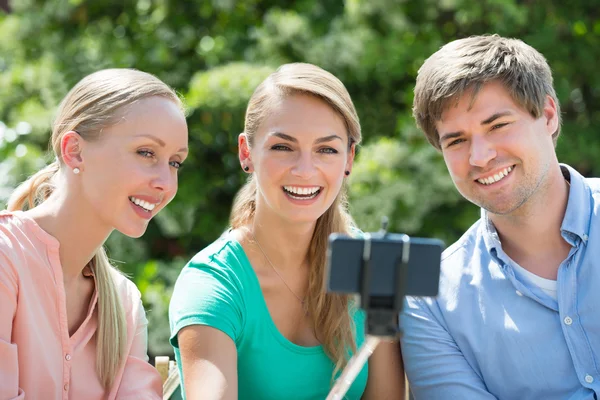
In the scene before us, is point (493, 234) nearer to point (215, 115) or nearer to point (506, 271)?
point (506, 271)

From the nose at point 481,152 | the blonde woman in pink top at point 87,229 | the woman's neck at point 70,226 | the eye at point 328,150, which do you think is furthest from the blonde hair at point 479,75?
the woman's neck at point 70,226

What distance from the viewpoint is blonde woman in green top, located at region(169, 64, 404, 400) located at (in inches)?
90.4

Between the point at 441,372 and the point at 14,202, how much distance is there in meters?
1.31

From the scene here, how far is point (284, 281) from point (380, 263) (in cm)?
110

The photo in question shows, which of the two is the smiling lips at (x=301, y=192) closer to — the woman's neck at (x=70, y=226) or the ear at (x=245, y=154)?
the ear at (x=245, y=154)

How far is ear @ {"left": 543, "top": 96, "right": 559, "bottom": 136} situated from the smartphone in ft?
4.10

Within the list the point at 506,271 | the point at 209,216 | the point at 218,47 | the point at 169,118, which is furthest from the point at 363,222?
the point at 169,118

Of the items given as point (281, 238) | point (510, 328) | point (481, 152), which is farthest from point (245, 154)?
point (510, 328)

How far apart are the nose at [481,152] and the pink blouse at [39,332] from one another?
1131mm

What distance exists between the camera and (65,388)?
210cm

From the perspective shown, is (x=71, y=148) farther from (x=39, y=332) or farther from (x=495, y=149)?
(x=495, y=149)

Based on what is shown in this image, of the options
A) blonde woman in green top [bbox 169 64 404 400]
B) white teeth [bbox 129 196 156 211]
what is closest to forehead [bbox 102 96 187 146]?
white teeth [bbox 129 196 156 211]

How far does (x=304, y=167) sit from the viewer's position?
2.32 meters

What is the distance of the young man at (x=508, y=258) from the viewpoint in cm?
232
